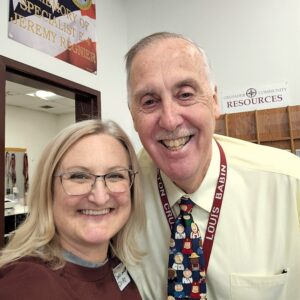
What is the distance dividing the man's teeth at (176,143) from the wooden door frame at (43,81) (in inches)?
36.9

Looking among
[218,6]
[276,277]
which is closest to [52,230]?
[276,277]

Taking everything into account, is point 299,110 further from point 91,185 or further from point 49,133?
point 49,133

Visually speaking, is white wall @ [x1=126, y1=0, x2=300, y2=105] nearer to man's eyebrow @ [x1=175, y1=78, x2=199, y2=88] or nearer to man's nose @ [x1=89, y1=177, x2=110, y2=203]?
man's eyebrow @ [x1=175, y1=78, x2=199, y2=88]

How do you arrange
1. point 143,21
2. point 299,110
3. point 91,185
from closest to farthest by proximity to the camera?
point 91,185, point 299,110, point 143,21

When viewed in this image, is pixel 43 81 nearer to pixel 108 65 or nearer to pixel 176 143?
pixel 108 65

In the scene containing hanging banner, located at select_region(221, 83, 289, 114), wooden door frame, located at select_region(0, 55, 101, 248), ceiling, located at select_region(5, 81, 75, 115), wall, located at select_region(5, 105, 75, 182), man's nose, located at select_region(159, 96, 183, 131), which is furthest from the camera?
wall, located at select_region(5, 105, 75, 182)

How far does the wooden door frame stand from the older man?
912 mm

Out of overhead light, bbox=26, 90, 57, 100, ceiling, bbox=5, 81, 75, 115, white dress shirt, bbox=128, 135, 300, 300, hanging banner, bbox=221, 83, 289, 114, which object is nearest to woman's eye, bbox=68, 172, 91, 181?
white dress shirt, bbox=128, 135, 300, 300

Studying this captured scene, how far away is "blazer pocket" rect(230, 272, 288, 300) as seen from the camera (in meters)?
1.17

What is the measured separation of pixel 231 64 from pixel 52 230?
3.26m

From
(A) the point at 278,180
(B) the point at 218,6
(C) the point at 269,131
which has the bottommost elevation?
(A) the point at 278,180

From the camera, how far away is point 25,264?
2.99 ft

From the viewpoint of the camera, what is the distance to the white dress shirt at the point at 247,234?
1183 millimetres

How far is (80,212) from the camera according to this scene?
1109 mm
